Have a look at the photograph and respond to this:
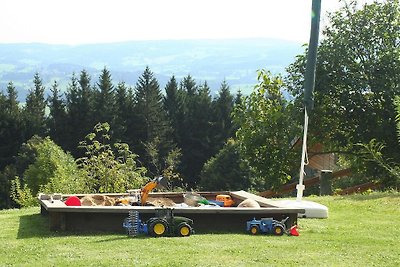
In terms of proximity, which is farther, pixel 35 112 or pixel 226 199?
pixel 35 112

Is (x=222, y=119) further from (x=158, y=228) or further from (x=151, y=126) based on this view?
(x=158, y=228)

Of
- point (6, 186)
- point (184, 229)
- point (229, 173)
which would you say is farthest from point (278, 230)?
point (229, 173)

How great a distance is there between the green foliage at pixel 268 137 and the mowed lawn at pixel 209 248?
25.5 ft

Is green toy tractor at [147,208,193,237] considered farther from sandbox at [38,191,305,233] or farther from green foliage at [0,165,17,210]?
green foliage at [0,165,17,210]

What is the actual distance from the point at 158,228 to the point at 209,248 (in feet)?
3.14

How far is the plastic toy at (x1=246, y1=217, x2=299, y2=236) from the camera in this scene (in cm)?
784

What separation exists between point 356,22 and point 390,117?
110 inches

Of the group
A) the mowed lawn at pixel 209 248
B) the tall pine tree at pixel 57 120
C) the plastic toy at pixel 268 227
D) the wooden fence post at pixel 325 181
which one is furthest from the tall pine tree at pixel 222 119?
the plastic toy at pixel 268 227

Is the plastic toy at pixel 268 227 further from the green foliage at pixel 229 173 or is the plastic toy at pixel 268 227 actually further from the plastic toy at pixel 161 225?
the green foliage at pixel 229 173

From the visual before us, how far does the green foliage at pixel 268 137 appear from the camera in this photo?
1650 cm

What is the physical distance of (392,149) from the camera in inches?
653

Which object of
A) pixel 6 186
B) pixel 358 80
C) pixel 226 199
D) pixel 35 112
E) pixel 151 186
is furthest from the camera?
pixel 35 112

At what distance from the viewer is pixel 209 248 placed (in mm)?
6691

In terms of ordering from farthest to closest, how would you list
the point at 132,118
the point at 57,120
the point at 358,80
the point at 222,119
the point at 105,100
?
1. the point at 222,119
2. the point at 132,118
3. the point at 105,100
4. the point at 57,120
5. the point at 358,80
